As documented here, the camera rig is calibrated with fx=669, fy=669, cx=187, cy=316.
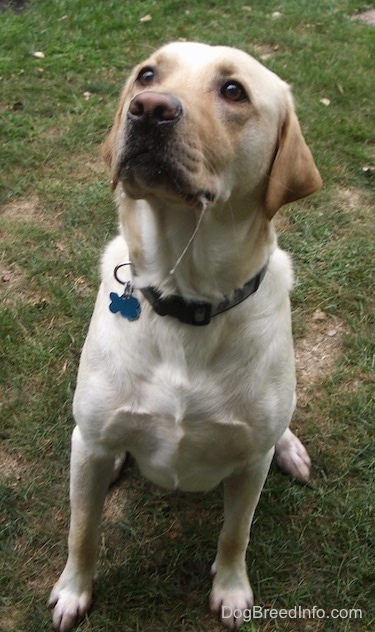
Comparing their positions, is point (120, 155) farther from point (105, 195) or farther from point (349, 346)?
point (105, 195)

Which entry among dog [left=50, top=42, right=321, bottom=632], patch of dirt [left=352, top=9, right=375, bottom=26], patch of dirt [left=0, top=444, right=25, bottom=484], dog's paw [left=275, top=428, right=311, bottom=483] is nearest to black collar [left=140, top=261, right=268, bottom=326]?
dog [left=50, top=42, right=321, bottom=632]

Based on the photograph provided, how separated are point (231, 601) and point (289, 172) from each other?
5.07 feet

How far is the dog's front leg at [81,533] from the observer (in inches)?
86.4

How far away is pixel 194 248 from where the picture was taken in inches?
73.6

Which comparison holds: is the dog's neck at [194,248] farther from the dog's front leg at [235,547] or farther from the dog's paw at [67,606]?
the dog's paw at [67,606]

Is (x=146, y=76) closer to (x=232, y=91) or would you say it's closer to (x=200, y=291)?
(x=232, y=91)

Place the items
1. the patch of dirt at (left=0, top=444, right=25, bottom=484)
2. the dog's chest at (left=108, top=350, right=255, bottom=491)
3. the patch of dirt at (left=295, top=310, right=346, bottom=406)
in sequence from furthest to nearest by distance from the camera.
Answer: the patch of dirt at (left=295, top=310, right=346, bottom=406), the patch of dirt at (left=0, top=444, right=25, bottom=484), the dog's chest at (left=108, top=350, right=255, bottom=491)

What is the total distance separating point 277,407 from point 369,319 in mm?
1591

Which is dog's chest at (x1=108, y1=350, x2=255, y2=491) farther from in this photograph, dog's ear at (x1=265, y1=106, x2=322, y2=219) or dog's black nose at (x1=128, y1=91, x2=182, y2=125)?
A: dog's black nose at (x1=128, y1=91, x2=182, y2=125)

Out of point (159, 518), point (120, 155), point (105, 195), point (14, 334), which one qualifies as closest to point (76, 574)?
point (159, 518)

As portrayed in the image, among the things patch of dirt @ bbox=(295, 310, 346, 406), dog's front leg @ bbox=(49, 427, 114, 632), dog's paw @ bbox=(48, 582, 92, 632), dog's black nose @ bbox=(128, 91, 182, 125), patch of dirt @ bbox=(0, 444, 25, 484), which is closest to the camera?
dog's black nose @ bbox=(128, 91, 182, 125)

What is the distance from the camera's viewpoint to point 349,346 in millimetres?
Result: 3344

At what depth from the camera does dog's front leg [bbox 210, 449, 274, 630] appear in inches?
88.2

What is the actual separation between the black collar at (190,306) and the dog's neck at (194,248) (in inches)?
0.7
